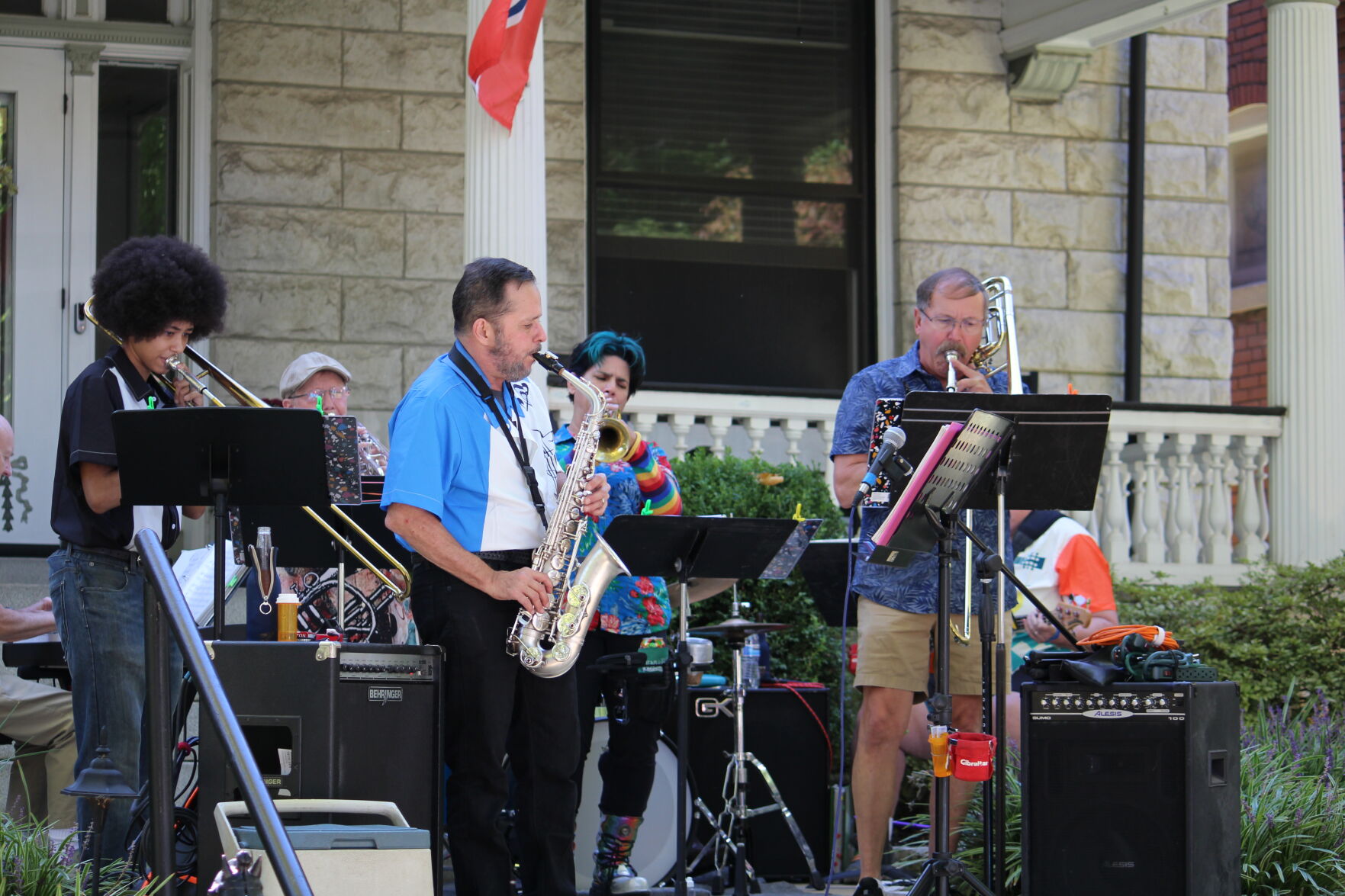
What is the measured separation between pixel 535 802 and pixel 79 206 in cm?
651

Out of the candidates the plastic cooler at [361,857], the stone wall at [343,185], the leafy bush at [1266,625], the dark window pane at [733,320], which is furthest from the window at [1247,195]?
the plastic cooler at [361,857]

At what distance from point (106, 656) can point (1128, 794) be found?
3.23 m

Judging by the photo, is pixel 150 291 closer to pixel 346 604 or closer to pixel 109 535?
pixel 109 535

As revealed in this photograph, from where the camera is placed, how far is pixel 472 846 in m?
4.64

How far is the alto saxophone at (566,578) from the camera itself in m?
4.74

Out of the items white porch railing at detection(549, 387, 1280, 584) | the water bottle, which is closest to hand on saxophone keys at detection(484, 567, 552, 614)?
the water bottle

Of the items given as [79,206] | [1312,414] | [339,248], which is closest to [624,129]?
[339,248]

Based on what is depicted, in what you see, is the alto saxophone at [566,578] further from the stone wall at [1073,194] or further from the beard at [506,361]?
the stone wall at [1073,194]

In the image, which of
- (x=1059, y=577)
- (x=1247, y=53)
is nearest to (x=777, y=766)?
(x=1059, y=577)

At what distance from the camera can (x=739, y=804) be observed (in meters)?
6.16

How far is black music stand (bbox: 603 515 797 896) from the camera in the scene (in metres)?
5.57

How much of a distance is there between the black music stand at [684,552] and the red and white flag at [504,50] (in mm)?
3402

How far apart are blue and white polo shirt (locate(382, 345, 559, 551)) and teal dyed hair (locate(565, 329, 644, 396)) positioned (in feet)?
4.34

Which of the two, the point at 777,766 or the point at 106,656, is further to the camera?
the point at 777,766
